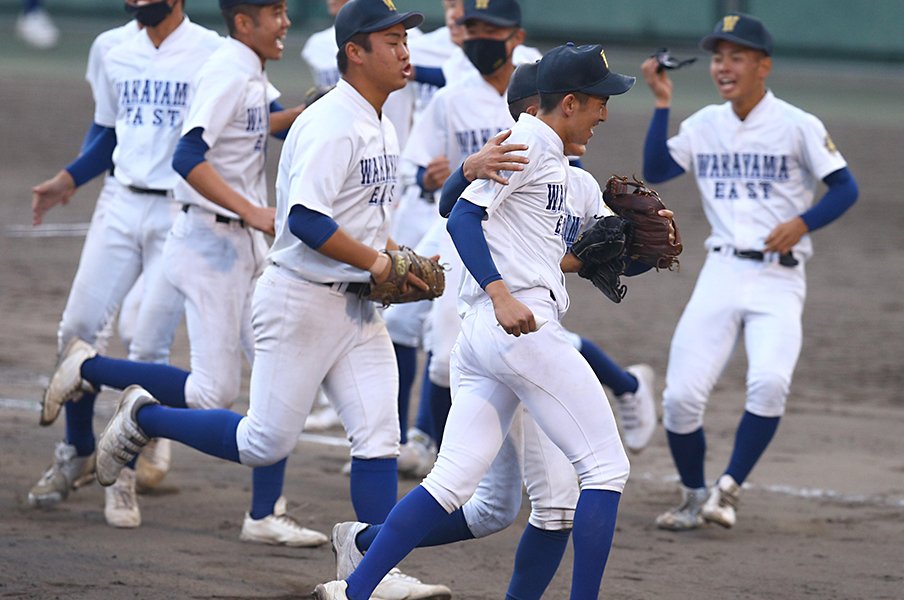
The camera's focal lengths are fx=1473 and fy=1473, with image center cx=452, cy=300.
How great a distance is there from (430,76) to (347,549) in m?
3.21

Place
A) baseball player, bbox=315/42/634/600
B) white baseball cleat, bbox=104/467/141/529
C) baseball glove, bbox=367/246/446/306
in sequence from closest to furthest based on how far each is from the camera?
1. baseball player, bbox=315/42/634/600
2. baseball glove, bbox=367/246/446/306
3. white baseball cleat, bbox=104/467/141/529

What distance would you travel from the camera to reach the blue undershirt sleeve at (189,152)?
5.27 metres

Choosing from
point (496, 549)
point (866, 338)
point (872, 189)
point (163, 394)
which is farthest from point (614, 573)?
point (872, 189)

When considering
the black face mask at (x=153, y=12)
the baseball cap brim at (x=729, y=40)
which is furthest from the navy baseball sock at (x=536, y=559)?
the black face mask at (x=153, y=12)

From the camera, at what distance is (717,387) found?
8539mm

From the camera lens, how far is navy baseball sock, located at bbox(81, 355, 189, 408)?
5449 millimetres

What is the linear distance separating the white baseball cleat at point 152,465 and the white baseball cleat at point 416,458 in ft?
3.41

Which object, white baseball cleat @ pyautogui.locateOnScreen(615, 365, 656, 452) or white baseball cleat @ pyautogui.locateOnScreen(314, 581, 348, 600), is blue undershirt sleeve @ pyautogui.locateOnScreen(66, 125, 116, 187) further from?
white baseball cleat @ pyautogui.locateOnScreen(314, 581, 348, 600)

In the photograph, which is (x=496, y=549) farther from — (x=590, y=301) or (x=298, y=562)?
(x=590, y=301)

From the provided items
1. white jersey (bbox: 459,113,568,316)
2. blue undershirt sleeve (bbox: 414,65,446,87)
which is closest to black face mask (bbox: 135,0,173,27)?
blue undershirt sleeve (bbox: 414,65,446,87)

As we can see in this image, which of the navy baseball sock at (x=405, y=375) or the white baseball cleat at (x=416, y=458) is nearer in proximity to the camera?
the white baseball cleat at (x=416, y=458)

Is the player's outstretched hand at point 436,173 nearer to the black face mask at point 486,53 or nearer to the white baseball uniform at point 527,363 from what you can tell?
the black face mask at point 486,53

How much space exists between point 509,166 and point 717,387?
4.70 meters

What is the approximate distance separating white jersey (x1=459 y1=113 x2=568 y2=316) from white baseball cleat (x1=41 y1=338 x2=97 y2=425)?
6.58ft
